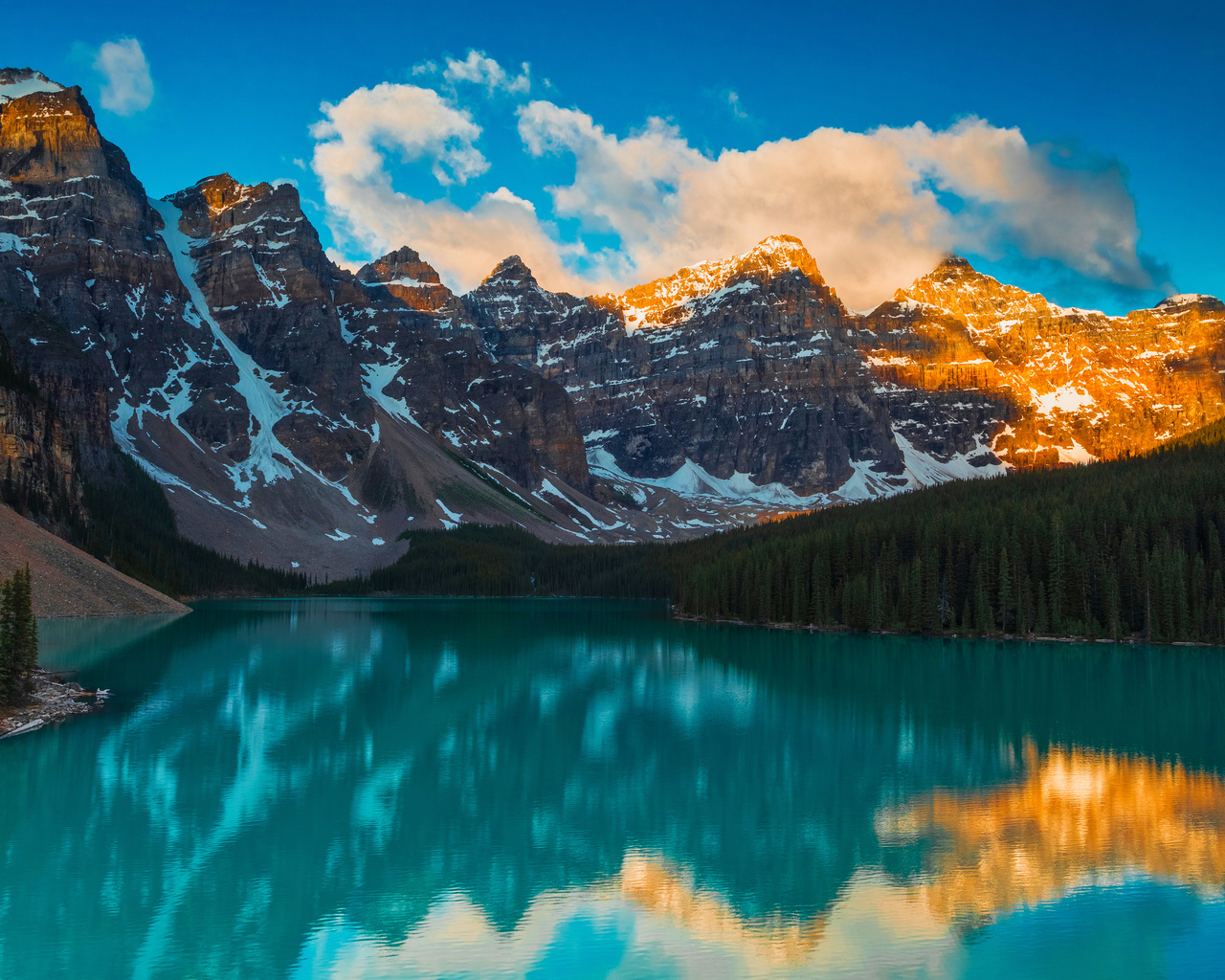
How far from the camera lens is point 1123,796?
2641cm

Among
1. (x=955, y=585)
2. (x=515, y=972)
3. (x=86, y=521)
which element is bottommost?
(x=515, y=972)

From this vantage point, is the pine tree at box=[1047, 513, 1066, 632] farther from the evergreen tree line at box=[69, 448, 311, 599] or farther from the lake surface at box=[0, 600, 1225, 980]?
the evergreen tree line at box=[69, 448, 311, 599]

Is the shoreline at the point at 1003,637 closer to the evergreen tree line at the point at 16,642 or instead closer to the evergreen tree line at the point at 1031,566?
the evergreen tree line at the point at 1031,566

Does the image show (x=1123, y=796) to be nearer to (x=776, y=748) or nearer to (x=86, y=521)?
(x=776, y=748)

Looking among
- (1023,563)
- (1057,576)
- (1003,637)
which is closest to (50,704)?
(1003,637)

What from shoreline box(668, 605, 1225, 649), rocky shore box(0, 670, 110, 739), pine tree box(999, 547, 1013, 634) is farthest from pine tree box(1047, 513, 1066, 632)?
rocky shore box(0, 670, 110, 739)

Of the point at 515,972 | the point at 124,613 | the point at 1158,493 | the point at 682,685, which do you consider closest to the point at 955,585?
the point at 1158,493

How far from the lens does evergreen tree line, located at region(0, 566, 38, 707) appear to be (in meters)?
34.0

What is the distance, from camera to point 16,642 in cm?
3541

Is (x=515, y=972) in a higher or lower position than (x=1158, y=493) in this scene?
lower

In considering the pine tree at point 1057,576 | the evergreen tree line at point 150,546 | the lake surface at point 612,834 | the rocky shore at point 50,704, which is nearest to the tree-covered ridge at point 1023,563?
the pine tree at point 1057,576

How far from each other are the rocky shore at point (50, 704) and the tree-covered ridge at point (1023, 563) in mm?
65942

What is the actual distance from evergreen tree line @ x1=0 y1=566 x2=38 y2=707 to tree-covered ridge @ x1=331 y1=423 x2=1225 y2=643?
6902cm

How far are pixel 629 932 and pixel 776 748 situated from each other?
53.7 feet
